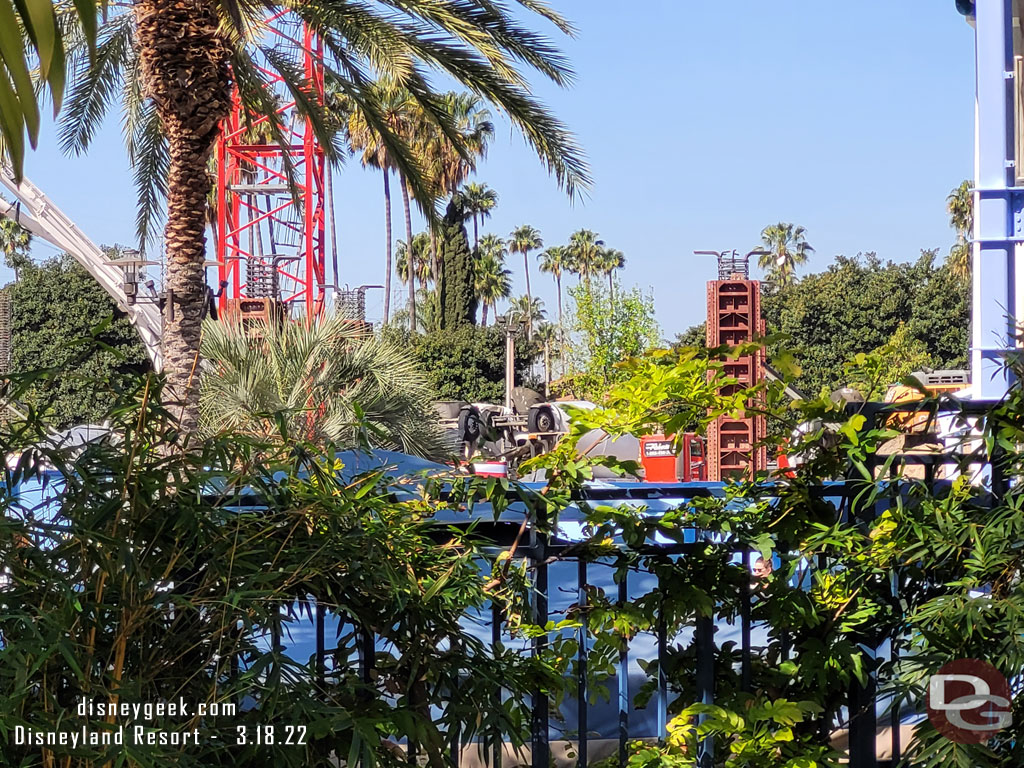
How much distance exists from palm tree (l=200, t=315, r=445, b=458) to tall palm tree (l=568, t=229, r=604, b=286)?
6205 cm

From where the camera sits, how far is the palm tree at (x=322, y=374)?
38.1 feet

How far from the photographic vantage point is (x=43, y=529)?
203 centimetres

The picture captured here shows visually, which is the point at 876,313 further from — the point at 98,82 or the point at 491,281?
the point at 98,82

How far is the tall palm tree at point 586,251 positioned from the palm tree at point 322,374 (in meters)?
→ 62.0

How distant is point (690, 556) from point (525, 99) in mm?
6906

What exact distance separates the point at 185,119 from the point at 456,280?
129ft

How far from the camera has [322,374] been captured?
12.4m

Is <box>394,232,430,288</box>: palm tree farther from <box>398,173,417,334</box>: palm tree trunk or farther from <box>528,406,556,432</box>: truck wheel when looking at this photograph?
<box>528,406,556,432</box>: truck wheel

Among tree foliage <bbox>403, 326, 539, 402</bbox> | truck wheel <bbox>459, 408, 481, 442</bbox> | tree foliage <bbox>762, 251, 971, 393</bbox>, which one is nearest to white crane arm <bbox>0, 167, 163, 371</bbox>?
truck wheel <bbox>459, 408, 481, 442</bbox>

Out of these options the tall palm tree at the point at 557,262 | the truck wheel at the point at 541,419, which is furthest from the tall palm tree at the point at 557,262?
the truck wheel at the point at 541,419

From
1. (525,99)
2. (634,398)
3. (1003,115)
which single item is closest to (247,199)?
(525,99)

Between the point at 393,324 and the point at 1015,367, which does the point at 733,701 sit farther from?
the point at 393,324

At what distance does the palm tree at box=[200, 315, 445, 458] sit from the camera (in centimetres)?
1161

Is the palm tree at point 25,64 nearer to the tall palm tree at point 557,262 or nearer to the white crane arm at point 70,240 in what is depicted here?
the white crane arm at point 70,240
